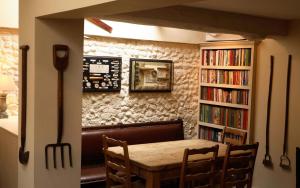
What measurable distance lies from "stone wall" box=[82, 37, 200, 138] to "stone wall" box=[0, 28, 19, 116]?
0.86 metres

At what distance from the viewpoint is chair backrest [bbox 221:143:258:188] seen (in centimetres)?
388

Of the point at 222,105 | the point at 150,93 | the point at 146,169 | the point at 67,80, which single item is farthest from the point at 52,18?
the point at 222,105

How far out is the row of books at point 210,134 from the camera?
18.6 ft

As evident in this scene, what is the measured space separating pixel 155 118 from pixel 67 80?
109 inches

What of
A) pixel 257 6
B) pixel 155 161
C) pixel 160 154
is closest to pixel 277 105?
pixel 257 6

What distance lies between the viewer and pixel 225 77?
215 inches

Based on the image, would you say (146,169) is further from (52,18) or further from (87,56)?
(87,56)

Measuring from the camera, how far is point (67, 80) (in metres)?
2.98

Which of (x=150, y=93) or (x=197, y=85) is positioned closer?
(x=150, y=93)

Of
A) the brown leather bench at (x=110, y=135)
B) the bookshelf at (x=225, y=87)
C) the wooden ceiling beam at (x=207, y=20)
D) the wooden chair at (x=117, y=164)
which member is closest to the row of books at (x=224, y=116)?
the bookshelf at (x=225, y=87)

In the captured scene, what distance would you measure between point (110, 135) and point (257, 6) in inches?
95.1

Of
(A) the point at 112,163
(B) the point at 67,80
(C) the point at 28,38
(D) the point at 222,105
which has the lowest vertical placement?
(A) the point at 112,163

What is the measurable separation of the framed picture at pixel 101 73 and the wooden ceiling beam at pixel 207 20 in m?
1.38

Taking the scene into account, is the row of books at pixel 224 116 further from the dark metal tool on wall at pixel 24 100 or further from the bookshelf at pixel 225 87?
the dark metal tool on wall at pixel 24 100
